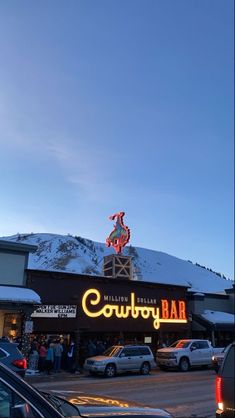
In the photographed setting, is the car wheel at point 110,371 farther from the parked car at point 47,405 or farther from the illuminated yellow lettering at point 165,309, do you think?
the parked car at point 47,405

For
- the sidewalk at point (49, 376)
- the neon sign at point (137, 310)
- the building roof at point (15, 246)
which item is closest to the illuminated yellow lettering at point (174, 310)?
the neon sign at point (137, 310)

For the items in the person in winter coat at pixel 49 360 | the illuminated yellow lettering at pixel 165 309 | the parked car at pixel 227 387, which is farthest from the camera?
the illuminated yellow lettering at pixel 165 309

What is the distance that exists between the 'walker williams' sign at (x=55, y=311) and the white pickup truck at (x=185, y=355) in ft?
19.4

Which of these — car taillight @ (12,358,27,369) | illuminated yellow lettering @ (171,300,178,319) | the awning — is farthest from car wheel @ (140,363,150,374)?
car taillight @ (12,358,27,369)

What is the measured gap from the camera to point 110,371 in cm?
2441

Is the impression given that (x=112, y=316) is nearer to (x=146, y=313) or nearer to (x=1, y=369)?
(x=146, y=313)

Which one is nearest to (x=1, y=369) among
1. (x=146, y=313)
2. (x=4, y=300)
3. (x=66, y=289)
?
(x=4, y=300)

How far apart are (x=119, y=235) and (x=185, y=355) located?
45.5 ft

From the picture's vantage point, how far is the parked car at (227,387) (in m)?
6.48

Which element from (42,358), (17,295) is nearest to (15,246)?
(17,295)

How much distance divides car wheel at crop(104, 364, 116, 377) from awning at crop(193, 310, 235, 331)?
1429 centimetres

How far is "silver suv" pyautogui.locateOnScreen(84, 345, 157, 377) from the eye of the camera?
24.2m

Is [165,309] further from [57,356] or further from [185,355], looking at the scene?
[57,356]

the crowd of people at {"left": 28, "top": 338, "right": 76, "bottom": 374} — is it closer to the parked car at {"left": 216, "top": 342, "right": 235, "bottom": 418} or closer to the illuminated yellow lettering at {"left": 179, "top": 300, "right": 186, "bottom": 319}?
the illuminated yellow lettering at {"left": 179, "top": 300, "right": 186, "bottom": 319}
